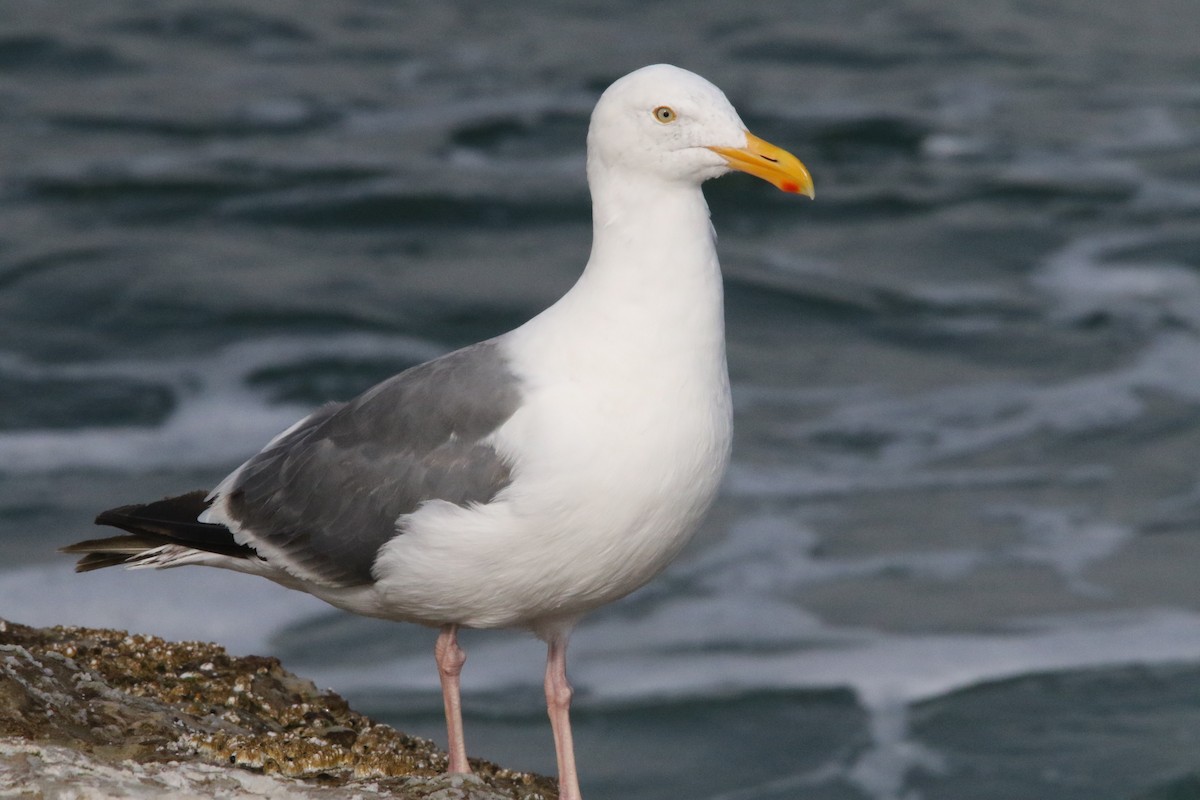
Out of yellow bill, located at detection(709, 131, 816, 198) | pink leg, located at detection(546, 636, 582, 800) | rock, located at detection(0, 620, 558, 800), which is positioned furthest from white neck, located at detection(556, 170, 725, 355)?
rock, located at detection(0, 620, 558, 800)

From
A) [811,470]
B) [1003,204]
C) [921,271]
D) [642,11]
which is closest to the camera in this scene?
[811,470]

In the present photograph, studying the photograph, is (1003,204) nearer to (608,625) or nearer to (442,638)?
(608,625)

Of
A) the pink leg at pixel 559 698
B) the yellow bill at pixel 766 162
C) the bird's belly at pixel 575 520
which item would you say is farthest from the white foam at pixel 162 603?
the yellow bill at pixel 766 162

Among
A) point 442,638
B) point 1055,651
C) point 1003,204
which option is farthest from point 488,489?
point 1003,204

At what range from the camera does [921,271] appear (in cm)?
1641

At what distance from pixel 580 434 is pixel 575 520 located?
0.28m

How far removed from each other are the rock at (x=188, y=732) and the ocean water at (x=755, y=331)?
118 inches

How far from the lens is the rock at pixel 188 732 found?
170 inches

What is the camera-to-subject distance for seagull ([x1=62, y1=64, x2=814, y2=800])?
5168 millimetres

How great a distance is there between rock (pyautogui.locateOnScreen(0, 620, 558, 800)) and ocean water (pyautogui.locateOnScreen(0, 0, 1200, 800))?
3.00 meters

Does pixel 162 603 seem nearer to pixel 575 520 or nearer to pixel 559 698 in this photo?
pixel 559 698

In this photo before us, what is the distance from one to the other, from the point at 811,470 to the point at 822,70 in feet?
30.6

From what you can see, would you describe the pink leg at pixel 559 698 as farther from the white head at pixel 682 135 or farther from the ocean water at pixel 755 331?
the ocean water at pixel 755 331

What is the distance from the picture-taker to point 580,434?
5.14m
